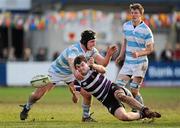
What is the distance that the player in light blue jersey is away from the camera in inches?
690

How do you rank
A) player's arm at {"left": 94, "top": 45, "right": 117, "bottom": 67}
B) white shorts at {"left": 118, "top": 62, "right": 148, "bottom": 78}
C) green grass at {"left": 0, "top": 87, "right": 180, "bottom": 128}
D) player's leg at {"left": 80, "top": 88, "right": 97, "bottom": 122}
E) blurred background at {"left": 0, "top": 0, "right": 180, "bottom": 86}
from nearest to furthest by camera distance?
green grass at {"left": 0, "top": 87, "right": 180, "bottom": 128}
player's arm at {"left": 94, "top": 45, "right": 117, "bottom": 67}
player's leg at {"left": 80, "top": 88, "right": 97, "bottom": 122}
white shorts at {"left": 118, "top": 62, "right": 148, "bottom": 78}
blurred background at {"left": 0, "top": 0, "right": 180, "bottom": 86}

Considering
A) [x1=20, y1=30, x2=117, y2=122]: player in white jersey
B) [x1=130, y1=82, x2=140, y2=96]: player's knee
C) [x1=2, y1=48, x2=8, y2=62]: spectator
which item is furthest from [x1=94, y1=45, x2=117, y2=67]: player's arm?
[x1=2, y1=48, x2=8, y2=62]: spectator

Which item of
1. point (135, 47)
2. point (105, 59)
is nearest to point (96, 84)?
point (105, 59)

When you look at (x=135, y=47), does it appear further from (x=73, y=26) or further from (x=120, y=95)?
(x=73, y=26)

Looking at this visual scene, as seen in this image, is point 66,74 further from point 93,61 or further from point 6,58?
point 6,58

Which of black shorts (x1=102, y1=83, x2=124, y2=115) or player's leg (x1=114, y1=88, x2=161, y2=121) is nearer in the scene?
player's leg (x1=114, y1=88, x2=161, y2=121)

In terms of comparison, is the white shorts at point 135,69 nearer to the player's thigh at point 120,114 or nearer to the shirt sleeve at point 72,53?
the shirt sleeve at point 72,53

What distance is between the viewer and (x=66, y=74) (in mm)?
17766

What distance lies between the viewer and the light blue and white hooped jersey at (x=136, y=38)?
1758cm

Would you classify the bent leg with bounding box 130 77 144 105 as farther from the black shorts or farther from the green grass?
the black shorts

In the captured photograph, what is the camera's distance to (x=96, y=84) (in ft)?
51.9

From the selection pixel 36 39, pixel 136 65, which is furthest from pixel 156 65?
pixel 136 65

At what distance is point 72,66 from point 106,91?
1066mm

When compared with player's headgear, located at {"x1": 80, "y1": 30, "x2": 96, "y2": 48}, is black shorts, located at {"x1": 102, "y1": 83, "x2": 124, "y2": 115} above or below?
below
